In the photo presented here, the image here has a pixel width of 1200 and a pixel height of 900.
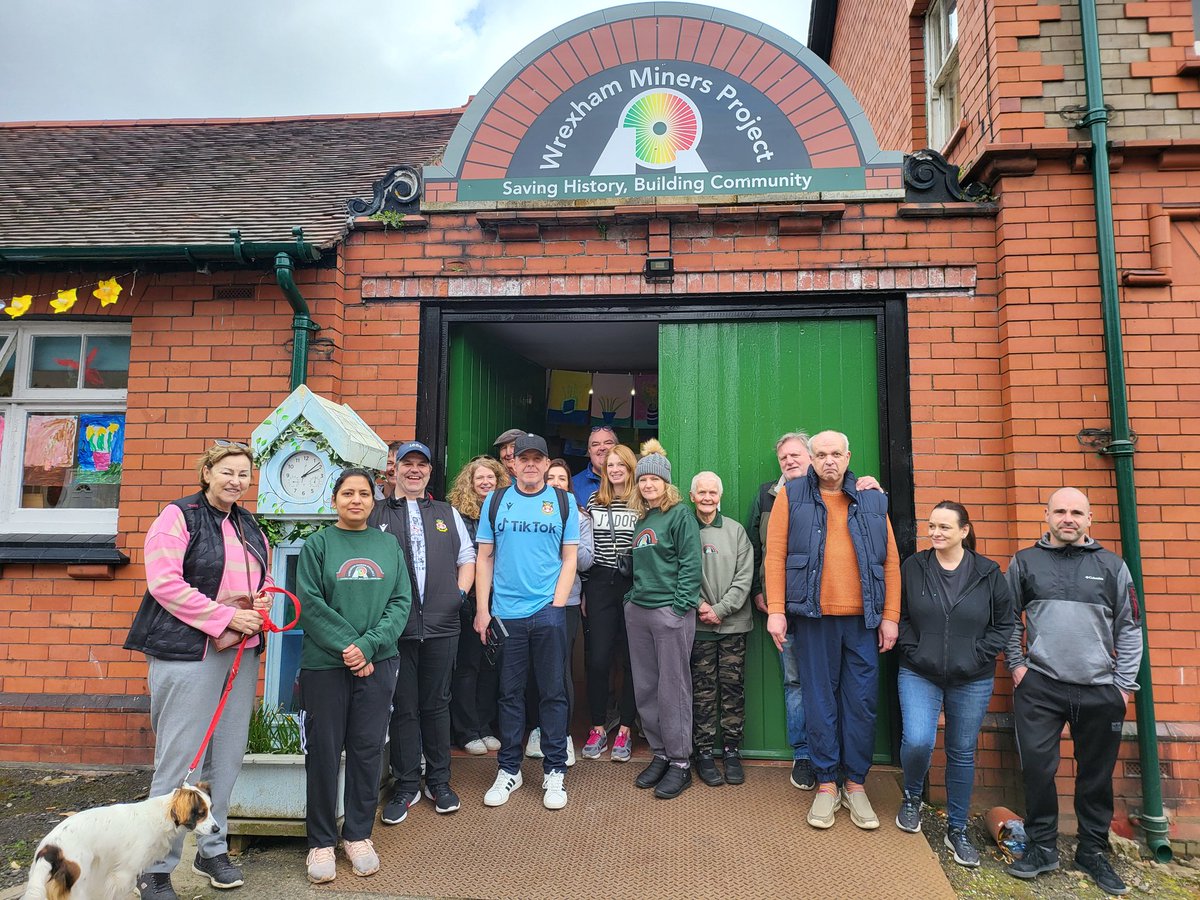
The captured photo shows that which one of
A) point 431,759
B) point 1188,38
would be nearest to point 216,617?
point 431,759

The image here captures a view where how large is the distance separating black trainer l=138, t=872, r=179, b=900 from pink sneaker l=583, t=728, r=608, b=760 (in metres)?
2.20

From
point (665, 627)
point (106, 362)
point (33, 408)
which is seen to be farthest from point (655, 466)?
point (33, 408)

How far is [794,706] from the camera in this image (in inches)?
167

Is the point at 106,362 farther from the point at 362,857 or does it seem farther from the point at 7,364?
the point at 362,857

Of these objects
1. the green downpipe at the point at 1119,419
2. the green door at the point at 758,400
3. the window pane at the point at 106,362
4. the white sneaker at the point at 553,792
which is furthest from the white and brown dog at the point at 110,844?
the green downpipe at the point at 1119,419

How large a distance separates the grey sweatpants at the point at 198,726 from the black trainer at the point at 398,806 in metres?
0.73

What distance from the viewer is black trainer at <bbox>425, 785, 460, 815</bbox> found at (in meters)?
3.78

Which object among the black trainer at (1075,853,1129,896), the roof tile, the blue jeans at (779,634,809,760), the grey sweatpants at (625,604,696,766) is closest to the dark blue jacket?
the blue jeans at (779,634,809,760)

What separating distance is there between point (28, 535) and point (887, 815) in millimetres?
5566

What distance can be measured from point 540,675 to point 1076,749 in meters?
2.73

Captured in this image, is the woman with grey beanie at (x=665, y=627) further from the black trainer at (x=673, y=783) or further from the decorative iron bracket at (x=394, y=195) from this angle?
the decorative iron bracket at (x=394, y=195)

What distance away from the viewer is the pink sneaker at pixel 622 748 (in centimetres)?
443

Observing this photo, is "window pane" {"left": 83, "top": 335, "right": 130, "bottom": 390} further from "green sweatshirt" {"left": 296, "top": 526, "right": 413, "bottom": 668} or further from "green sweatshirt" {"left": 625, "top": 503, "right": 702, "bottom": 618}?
"green sweatshirt" {"left": 625, "top": 503, "right": 702, "bottom": 618}

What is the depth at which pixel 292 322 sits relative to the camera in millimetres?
4715
